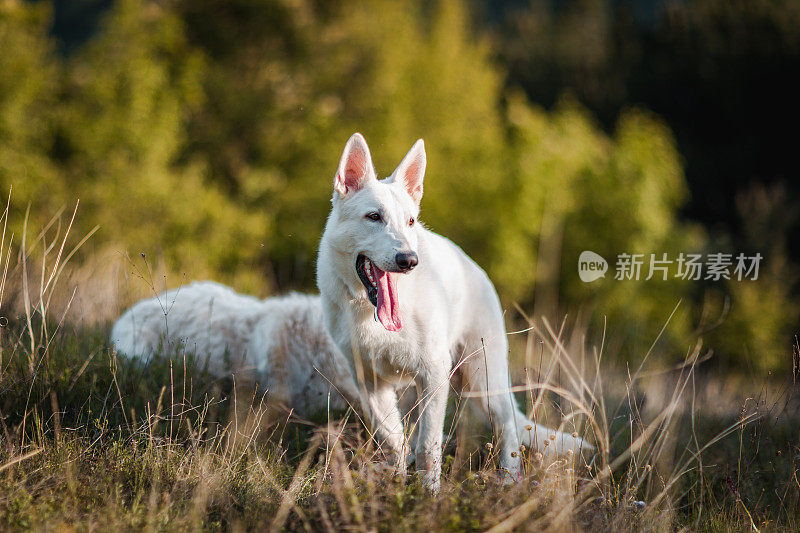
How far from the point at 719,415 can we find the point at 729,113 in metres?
33.5

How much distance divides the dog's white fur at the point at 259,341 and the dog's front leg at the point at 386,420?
1083mm

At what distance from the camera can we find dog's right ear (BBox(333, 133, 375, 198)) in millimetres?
3824

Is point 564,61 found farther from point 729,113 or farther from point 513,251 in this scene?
point 513,251

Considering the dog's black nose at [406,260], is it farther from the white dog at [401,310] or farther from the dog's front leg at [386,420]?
the dog's front leg at [386,420]

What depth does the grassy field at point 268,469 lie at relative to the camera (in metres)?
2.81

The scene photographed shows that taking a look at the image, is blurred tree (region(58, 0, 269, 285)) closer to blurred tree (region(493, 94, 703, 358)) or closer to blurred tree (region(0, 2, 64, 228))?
blurred tree (region(0, 2, 64, 228))

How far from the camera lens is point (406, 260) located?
11.1 feet

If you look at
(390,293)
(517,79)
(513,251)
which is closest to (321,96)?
(513,251)

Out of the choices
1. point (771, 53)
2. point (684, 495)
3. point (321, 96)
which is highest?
point (771, 53)

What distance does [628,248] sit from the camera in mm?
24000

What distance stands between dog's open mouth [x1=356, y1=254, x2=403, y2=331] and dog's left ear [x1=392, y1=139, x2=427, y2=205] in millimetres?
631

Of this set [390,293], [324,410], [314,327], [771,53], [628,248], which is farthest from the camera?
[771,53]

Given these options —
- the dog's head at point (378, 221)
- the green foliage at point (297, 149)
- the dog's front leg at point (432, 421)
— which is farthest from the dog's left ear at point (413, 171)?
the green foliage at point (297, 149)

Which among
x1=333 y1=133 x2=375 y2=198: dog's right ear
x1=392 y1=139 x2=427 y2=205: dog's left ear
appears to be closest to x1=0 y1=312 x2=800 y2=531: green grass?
x1=333 y1=133 x2=375 y2=198: dog's right ear
